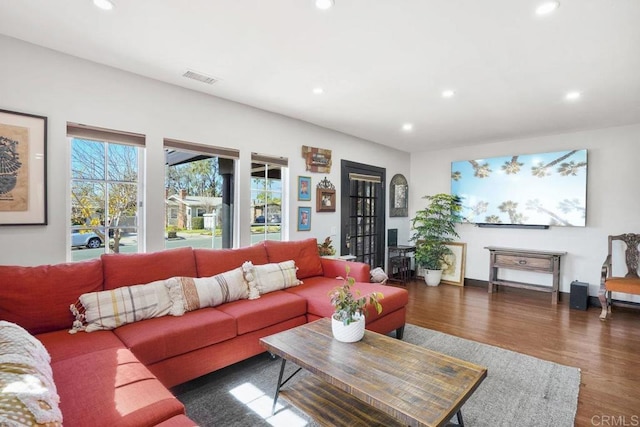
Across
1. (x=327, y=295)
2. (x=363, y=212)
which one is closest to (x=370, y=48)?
(x=327, y=295)

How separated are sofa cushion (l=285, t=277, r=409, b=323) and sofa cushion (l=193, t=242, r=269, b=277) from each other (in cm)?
51

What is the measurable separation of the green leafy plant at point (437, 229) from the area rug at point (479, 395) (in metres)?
2.69

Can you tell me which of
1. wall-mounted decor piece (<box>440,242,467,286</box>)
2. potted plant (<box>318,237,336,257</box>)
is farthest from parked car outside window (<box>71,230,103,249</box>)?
wall-mounted decor piece (<box>440,242,467,286</box>)

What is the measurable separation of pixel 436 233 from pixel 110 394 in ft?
17.2

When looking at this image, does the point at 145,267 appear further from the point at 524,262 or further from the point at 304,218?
the point at 524,262

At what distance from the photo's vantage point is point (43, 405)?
990 mm

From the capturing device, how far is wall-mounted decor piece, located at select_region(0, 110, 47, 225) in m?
2.23

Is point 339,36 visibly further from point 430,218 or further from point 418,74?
point 430,218

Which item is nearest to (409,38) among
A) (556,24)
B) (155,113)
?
(556,24)

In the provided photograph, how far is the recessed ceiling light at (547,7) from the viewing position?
1.78 m

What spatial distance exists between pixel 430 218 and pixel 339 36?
4.10 metres

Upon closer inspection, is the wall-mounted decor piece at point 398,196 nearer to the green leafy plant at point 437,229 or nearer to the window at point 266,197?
the green leafy plant at point 437,229

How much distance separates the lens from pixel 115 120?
8.91 ft

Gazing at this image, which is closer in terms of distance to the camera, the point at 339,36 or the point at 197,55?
the point at 339,36
